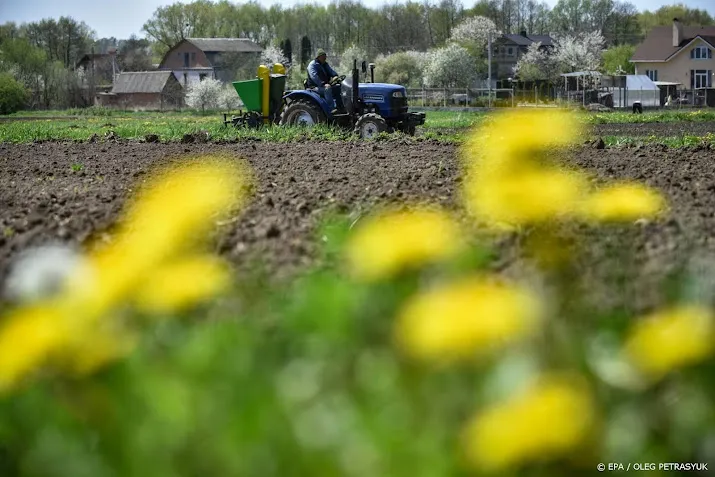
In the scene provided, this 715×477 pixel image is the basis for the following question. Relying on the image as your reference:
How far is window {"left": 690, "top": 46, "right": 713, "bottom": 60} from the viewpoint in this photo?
247 ft

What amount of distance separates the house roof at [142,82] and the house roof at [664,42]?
3699cm

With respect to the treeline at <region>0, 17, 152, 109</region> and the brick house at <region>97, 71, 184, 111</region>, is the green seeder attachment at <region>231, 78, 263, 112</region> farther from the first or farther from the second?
the brick house at <region>97, 71, 184, 111</region>

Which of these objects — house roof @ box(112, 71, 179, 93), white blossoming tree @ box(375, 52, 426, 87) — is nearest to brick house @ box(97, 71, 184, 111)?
house roof @ box(112, 71, 179, 93)

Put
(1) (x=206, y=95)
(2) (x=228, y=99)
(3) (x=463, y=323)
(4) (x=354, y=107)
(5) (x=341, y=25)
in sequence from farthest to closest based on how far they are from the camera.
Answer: (5) (x=341, y=25), (1) (x=206, y=95), (2) (x=228, y=99), (4) (x=354, y=107), (3) (x=463, y=323)

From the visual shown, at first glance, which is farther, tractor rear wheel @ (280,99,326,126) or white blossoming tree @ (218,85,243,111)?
white blossoming tree @ (218,85,243,111)

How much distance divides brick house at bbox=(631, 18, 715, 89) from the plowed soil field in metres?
65.6

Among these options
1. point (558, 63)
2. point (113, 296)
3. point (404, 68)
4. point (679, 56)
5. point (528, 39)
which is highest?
point (528, 39)

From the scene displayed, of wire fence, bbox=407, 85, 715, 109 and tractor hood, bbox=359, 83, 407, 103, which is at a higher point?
wire fence, bbox=407, 85, 715, 109

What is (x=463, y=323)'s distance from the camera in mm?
1285

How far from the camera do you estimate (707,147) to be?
41.1ft

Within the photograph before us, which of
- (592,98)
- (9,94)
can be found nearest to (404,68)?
(592,98)

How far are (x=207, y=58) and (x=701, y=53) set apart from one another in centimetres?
4509

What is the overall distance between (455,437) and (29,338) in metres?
0.67

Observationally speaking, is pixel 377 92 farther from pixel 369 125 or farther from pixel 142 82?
pixel 142 82
